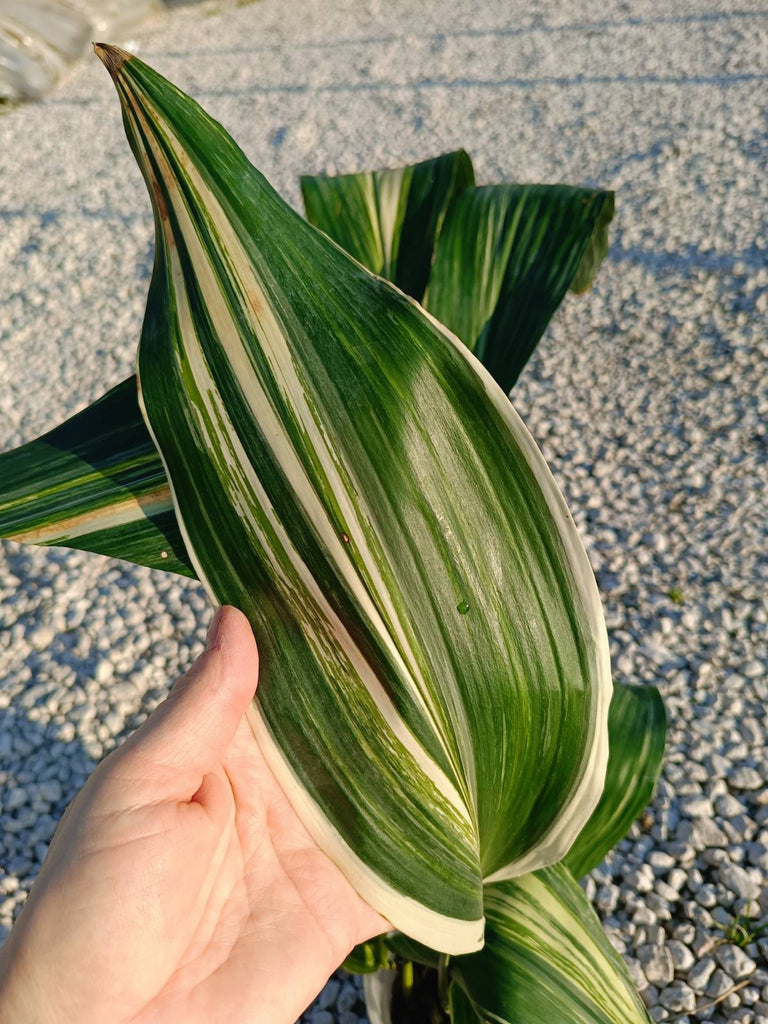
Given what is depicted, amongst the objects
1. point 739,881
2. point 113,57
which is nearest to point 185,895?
point 113,57

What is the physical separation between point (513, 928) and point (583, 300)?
1.84 meters

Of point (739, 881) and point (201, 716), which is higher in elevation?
point (201, 716)

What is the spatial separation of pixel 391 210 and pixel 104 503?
49cm

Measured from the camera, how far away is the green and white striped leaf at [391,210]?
89cm

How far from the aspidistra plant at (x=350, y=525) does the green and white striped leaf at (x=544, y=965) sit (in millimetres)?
16

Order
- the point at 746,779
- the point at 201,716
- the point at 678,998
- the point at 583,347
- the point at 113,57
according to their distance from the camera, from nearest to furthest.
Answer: the point at 113,57 < the point at 201,716 < the point at 678,998 < the point at 746,779 < the point at 583,347

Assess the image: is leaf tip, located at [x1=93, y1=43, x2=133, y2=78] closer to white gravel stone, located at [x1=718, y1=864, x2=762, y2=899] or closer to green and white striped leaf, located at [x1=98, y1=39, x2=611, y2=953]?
green and white striped leaf, located at [x1=98, y1=39, x2=611, y2=953]

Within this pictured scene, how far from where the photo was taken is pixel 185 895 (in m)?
0.65

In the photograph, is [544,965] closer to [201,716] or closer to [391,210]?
[201,716]

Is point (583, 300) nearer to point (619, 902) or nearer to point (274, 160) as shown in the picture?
point (274, 160)

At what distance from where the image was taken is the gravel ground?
4.11 feet

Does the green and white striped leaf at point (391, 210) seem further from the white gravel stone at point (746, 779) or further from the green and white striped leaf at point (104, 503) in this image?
the white gravel stone at point (746, 779)

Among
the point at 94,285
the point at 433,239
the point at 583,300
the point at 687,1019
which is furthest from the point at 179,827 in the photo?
the point at 94,285

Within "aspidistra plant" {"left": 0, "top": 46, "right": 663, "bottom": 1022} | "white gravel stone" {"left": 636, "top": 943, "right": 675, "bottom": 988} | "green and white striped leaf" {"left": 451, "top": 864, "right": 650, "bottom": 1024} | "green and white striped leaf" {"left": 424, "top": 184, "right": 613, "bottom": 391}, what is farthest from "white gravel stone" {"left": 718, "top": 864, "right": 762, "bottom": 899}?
"green and white striped leaf" {"left": 424, "top": 184, "right": 613, "bottom": 391}
